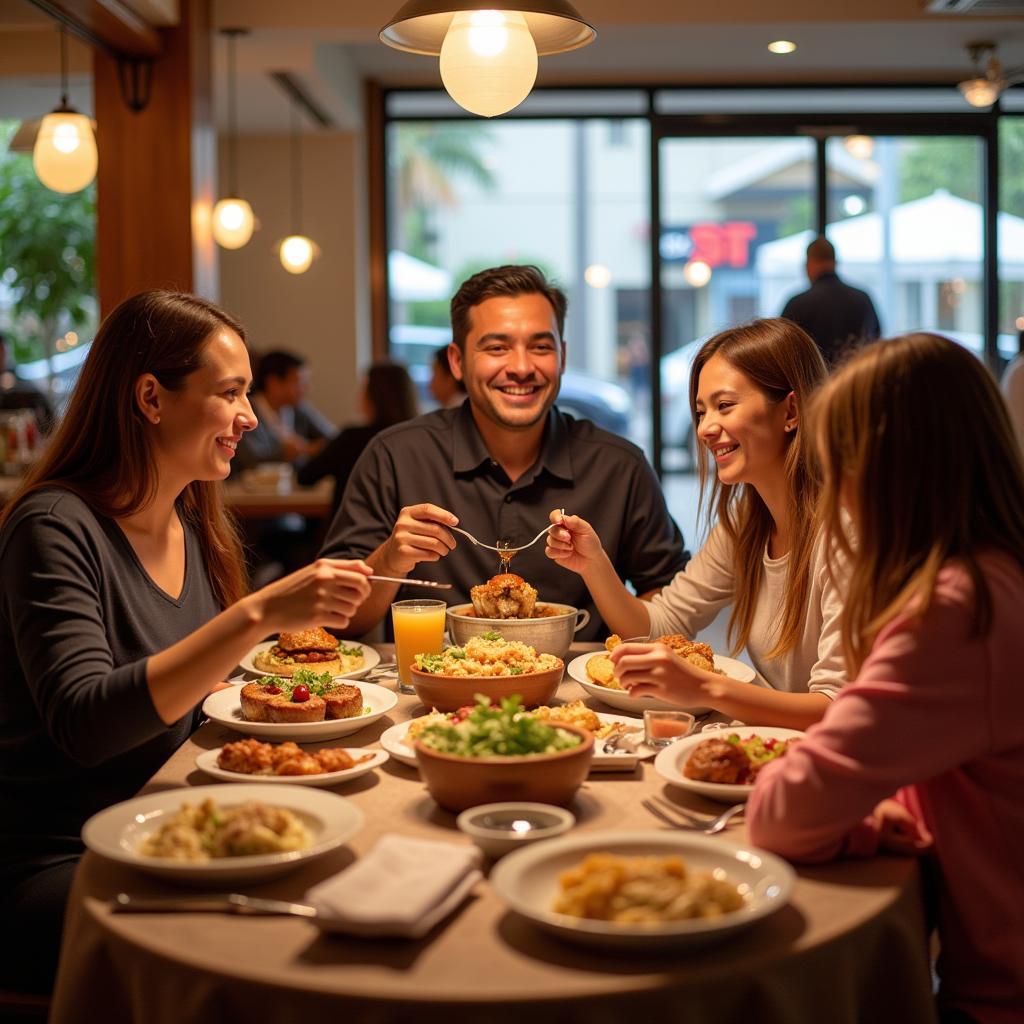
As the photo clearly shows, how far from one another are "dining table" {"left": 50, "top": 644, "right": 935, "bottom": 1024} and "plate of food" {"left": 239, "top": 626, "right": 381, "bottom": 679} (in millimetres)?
860

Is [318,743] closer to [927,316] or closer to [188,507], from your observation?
[188,507]

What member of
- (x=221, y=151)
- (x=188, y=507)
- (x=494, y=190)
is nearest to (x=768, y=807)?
(x=188, y=507)

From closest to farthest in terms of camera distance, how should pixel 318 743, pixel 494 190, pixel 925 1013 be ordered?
pixel 925 1013 → pixel 318 743 → pixel 494 190

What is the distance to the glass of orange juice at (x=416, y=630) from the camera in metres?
2.18

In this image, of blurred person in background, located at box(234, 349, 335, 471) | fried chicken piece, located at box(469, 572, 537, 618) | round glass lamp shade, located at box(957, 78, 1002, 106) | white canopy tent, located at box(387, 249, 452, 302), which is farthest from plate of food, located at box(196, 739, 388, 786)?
white canopy tent, located at box(387, 249, 452, 302)

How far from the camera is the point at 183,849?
132 cm

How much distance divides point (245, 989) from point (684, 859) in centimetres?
50

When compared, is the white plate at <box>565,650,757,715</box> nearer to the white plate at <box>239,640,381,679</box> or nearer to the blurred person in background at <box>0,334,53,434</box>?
the white plate at <box>239,640,381,679</box>

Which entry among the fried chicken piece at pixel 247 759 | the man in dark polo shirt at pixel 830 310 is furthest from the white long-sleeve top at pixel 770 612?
the man in dark polo shirt at pixel 830 310

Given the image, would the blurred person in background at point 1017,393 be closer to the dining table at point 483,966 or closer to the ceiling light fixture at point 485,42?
the ceiling light fixture at point 485,42

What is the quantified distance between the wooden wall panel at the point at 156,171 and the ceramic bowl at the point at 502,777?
435 centimetres

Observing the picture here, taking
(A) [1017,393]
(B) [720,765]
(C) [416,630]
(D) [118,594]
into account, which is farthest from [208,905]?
(A) [1017,393]

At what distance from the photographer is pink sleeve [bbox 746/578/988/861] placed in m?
1.35

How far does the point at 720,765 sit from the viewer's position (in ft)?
5.23
